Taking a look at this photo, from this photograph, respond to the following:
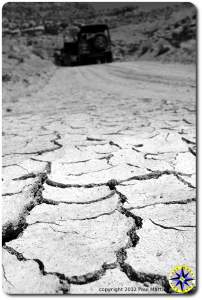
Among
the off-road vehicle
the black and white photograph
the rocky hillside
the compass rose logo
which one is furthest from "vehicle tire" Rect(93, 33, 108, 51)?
the compass rose logo

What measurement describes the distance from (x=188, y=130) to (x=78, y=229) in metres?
1.38

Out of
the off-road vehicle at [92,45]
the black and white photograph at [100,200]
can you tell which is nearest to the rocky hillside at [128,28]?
the black and white photograph at [100,200]

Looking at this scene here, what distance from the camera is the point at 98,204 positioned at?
130cm

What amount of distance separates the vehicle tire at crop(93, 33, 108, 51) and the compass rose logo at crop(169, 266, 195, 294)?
1148 centimetres

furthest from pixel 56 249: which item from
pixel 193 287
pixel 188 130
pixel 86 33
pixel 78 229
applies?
pixel 86 33

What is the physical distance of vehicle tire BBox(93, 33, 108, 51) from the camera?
38.1 ft

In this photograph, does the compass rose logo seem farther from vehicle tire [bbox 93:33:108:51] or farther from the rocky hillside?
vehicle tire [bbox 93:33:108:51]

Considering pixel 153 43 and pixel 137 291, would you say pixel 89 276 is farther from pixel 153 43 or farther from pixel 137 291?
pixel 153 43

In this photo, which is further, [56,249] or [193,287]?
[56,249]

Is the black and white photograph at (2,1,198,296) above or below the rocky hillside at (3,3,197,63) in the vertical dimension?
below

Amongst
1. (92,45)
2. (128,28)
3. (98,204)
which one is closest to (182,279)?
(98,204)

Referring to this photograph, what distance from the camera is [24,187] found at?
4.87ft

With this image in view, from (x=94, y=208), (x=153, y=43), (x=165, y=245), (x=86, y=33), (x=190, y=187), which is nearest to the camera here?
(x=165, y=245)

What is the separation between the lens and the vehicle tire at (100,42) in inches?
458
